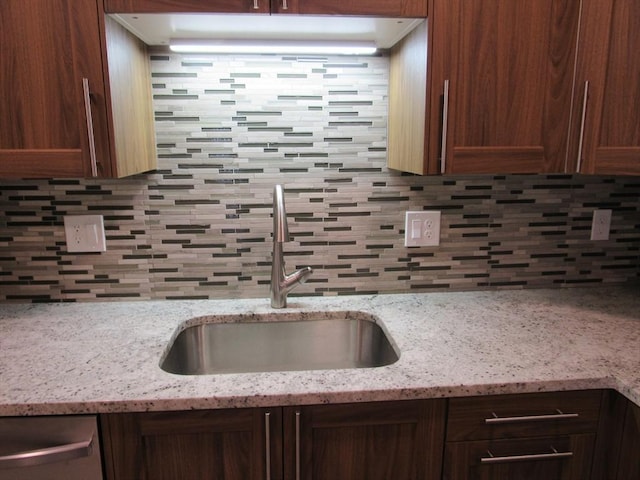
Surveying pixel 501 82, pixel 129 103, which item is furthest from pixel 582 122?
pixel 129 103

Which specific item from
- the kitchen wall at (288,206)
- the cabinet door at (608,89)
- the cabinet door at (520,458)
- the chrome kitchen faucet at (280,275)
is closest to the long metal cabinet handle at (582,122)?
the cabinet door at (608,89)

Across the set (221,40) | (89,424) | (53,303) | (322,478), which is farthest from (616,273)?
(53,303)

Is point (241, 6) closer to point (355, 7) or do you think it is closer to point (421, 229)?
point (355, 7)

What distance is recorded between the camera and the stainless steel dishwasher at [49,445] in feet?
3.19

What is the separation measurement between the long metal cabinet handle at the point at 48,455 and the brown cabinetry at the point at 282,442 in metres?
0.05

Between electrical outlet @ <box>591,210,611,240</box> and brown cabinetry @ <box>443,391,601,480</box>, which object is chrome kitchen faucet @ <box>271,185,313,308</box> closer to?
brown cabinetry @ <box>443,391,601,480</box>

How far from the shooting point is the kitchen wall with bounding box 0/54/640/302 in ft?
4.88

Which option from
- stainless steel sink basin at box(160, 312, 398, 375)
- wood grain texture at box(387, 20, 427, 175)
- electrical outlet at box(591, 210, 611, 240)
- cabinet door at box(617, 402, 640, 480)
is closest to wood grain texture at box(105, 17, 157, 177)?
stainless steel sink basin at box(160, 312, 398, 375)

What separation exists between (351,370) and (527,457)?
48 cm

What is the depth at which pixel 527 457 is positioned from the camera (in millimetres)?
1097

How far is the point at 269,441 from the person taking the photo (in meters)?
1.04

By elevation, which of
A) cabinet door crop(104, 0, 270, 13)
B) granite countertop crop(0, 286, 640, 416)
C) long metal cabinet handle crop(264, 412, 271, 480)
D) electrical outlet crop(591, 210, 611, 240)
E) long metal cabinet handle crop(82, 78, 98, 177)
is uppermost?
cabinet door crop(104, 0, 270, 13)

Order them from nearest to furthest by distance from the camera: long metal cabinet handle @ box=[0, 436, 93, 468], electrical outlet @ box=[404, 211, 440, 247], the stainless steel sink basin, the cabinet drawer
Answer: long metal cabinet handle @ box=[0, 436, 93, 468] < the cabinet drawer < the stainless steel sink basin < electrical outlet @ box=[404, 211, 440, 247]

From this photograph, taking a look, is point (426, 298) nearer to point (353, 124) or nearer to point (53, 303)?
point (353, 124)
